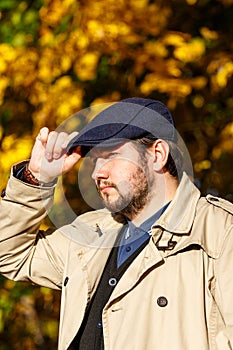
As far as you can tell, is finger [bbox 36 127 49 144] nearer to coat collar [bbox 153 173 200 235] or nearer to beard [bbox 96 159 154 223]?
beard [bbox 96 159 154 223]

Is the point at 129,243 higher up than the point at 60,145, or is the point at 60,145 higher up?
the point at 60,145

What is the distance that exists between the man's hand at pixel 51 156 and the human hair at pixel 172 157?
0.88 ft

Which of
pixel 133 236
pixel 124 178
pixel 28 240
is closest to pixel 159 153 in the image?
pixel 124 178

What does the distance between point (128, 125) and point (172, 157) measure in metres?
0.18

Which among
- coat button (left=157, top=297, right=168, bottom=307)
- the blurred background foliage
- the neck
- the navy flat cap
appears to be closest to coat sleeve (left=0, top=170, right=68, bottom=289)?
the navy flat cap

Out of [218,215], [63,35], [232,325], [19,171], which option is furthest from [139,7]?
[232,325]

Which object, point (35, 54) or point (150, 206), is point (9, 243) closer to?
point (150, 206)

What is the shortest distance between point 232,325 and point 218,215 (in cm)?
37

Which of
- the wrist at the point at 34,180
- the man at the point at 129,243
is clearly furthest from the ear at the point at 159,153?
the wrist at the point at 34,180

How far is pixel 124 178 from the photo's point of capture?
2939 mm

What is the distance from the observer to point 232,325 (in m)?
2.64

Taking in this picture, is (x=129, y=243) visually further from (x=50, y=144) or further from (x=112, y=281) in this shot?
(x=50, y=144)

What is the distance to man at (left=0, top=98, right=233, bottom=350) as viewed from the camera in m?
2.73

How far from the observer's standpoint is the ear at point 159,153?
300 cm
